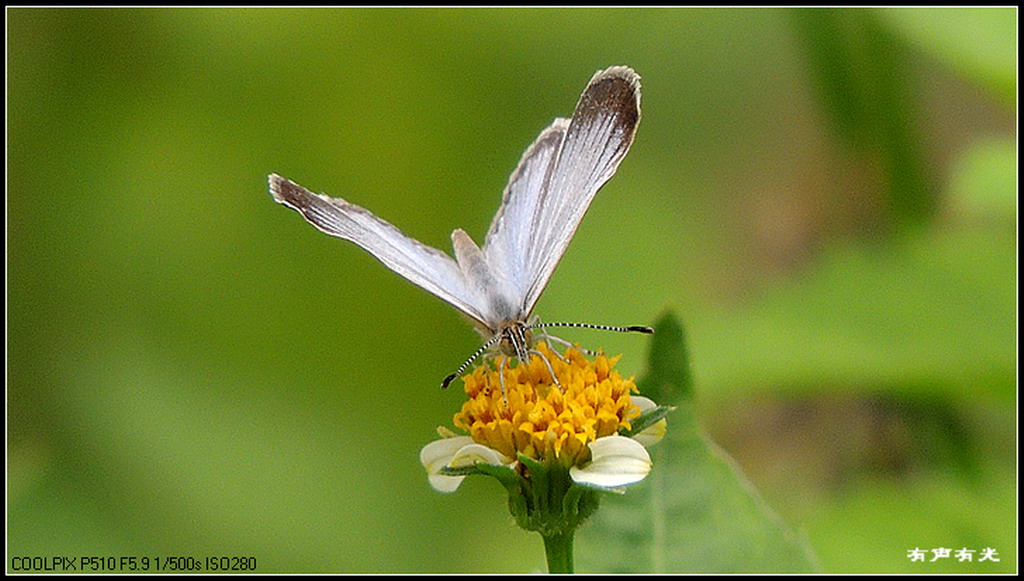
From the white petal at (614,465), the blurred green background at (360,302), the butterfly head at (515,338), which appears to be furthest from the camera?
the blurred green background at (360,302)

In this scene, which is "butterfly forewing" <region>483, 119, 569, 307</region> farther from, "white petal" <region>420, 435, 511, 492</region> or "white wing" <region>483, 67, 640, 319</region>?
"white petal" <region>420, 435, 511, 492</region>

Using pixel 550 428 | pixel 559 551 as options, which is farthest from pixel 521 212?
pixel 559 551

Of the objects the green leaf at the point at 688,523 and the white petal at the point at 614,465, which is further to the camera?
the green leaf at the point at 688,523

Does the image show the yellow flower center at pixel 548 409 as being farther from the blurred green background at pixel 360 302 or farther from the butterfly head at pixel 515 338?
the blurred green background at pixel 360 302

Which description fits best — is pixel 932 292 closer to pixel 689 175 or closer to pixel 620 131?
pixel 689 175

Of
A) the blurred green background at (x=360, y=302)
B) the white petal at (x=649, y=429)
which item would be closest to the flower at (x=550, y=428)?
the white petal at (x=649, y=429)

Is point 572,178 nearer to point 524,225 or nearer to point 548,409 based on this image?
point 524,225
